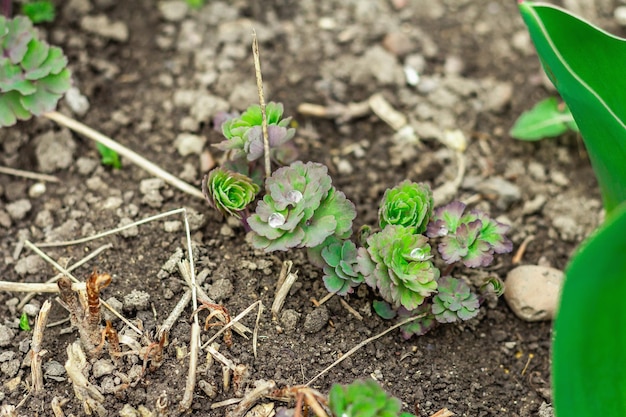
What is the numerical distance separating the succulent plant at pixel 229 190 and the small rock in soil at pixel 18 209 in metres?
0.52

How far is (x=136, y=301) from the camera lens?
5.08ft

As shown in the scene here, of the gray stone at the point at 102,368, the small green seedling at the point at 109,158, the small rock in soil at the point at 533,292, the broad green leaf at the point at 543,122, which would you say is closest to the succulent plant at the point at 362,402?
the gray stone at the point at 102,368

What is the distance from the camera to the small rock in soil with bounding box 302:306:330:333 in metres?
1.55

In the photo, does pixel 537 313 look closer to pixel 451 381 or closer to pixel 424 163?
pixel 451 381

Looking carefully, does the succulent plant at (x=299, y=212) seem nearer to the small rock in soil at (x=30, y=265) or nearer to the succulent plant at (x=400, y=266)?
the succulent plant at (x=400, y=266)

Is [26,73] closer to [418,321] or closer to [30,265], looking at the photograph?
[30,265]

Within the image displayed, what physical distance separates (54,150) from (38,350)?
2.05 ft

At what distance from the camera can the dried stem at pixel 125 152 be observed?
5.92 feet

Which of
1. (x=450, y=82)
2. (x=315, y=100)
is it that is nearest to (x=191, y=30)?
(x=315, y=100)

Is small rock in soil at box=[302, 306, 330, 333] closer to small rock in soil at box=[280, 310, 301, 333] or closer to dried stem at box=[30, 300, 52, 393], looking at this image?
small rock in soil at box=[280, 310, 301, 333]

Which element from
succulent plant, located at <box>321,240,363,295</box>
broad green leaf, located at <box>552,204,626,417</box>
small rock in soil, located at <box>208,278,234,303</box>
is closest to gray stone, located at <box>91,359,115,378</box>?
small rock in soil, located at <box>208,278,234,303</box>

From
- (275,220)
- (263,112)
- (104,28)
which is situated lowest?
(104,28)

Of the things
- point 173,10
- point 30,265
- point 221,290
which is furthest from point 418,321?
point 173,10

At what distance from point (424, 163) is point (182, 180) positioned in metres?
0.64
